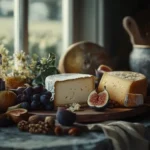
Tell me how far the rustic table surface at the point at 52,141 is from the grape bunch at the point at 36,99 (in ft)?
0.73

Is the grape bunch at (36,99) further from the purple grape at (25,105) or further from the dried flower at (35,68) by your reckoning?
Answer: the dried flower at (35,68)

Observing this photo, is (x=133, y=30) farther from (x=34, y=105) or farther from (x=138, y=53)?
(x=34, y=105)

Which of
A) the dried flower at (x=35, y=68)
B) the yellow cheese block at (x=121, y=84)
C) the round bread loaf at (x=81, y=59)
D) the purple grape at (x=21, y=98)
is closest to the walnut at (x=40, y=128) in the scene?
the purple grape at (x=21, y=98)

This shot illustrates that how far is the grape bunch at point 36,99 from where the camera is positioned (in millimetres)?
1609

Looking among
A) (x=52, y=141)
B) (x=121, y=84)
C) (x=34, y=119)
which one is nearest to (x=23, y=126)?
(x=34, y=119)

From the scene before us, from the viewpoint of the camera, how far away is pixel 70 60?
2240mm

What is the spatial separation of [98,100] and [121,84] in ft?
0.46

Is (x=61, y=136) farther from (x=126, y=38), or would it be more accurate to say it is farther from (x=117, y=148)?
(x=126, y=38)

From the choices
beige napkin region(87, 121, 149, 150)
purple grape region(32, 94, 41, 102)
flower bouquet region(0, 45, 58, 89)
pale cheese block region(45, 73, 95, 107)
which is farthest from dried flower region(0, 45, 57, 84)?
beige napkin region(87, 121, 149, 150)

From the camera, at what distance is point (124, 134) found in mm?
1372

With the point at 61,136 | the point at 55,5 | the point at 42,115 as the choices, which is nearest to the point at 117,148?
the point at 61,136

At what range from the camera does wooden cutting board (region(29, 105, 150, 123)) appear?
1527 millimetres

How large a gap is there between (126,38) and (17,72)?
1019 mm

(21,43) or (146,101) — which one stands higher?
(21,43)
